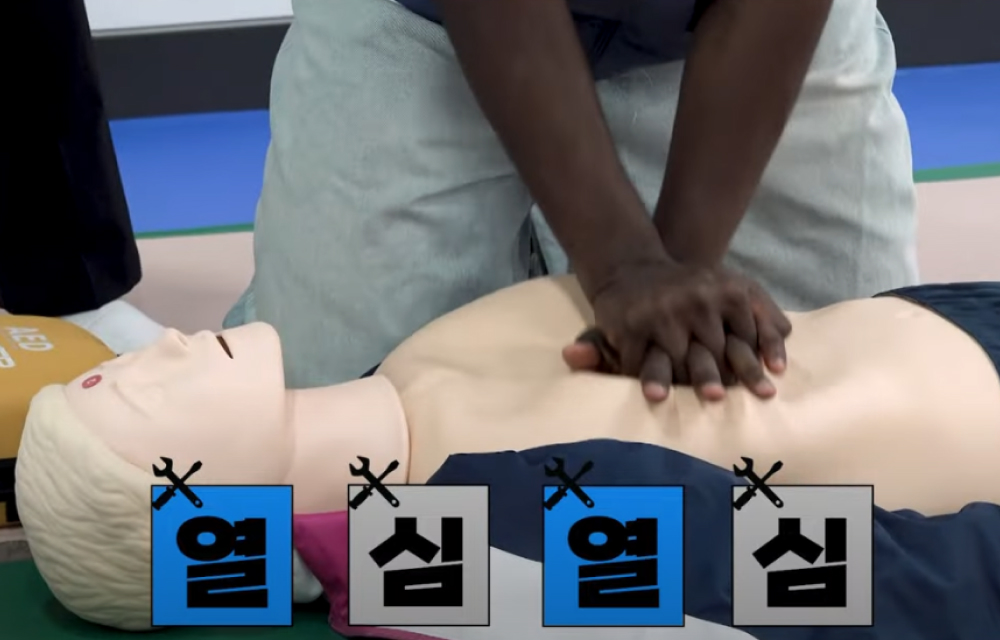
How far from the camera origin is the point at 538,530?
0.86 m

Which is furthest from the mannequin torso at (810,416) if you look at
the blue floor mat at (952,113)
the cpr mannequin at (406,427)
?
the blue floor mat at (952,113)

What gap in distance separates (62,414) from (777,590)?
1.68 ft

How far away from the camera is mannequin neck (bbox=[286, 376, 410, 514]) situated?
36.8 inches

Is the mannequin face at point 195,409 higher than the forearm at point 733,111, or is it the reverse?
the forearm at point 733,111

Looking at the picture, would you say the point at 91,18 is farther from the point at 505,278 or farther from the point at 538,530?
A: the point at 538,530

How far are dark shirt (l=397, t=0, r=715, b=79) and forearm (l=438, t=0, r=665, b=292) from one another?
0.13 metres

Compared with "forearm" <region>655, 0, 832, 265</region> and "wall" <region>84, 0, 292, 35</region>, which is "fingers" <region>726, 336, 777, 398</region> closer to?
"forearm" <region>655, 0, 832, 265</region>

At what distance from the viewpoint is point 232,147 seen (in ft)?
9.35

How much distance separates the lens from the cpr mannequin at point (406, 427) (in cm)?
88

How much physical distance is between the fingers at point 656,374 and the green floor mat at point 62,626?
0.30 m

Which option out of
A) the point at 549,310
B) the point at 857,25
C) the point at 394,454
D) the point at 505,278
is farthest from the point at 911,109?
the point at 394,454

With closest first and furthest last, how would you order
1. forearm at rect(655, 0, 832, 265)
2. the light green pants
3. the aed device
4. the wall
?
forearm at rect(655, 0, 832, 265), the aed device, the light green pants, the wall
